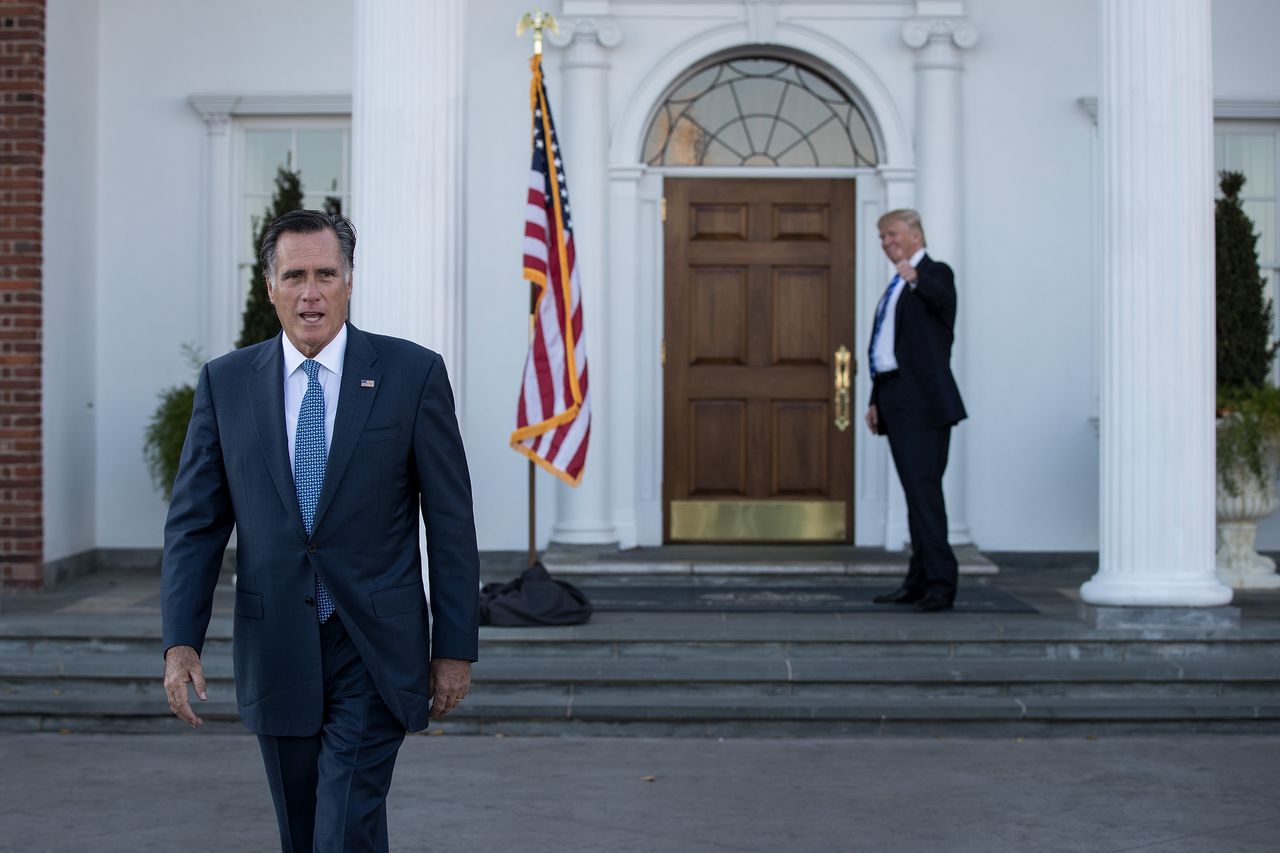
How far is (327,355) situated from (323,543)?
0.44 m

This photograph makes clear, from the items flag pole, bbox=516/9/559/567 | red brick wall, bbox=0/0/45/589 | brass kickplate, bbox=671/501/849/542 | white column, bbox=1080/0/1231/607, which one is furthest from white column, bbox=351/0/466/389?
white column, bbox=1080/0/1231/607

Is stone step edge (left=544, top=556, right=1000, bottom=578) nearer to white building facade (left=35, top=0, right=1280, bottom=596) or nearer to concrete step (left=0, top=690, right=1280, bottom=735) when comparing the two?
white building facade (left=35, top=0, right=1280, bottom=596)

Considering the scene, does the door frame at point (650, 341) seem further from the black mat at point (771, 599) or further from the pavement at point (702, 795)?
the pavement at point (702, 795)

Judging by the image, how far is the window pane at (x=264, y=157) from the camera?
10.7 m

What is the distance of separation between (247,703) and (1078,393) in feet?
26.1

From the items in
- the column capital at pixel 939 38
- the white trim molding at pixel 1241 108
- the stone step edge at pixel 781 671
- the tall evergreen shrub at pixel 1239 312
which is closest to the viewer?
the stone step edge at pixel 781 671

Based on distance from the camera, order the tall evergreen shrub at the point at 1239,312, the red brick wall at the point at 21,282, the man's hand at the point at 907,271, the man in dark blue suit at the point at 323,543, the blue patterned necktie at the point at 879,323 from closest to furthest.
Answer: the man in dark blue suit at the point at 323,543
the man's hand at the point at 907,271
the blue patterned necktie at the point at 879,323
the red brick wall at the point at 21,282
the tall evergreen shrub at the point at 1239,312

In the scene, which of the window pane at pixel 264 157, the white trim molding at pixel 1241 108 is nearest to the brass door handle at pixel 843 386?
the white trim molding at pixel 1241 108

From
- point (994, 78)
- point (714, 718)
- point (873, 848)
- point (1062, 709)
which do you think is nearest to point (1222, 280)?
point (994, 78)

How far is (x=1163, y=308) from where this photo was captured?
7.69 m

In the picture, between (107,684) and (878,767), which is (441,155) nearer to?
(107,684)

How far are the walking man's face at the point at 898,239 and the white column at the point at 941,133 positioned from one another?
7.24ft

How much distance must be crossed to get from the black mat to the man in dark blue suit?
4.83 m

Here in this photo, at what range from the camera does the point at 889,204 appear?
10.4 m
